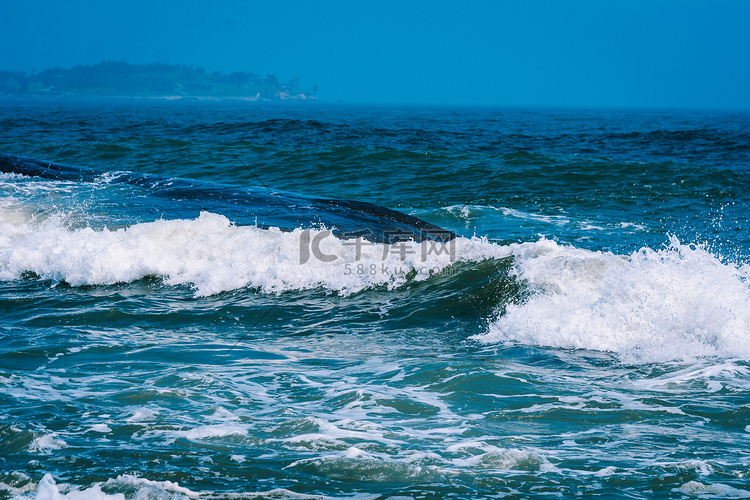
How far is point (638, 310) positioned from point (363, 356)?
335cm

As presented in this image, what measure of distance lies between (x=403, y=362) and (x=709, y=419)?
2961mm

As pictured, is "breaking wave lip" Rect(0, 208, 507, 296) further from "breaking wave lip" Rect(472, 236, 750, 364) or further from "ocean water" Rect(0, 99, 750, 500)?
"breaking wave lip" Rect(472, 236, 750, 364)

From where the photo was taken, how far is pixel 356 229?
12.5 meters

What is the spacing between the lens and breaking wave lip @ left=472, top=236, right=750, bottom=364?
281 inches

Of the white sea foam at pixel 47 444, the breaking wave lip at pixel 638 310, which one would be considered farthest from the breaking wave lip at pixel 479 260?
the white sea foam at pixel 47 444

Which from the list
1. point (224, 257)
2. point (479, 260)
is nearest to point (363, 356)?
point (479, 260)

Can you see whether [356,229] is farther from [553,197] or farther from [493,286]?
[553,197]

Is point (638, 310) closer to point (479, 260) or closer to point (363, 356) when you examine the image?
point (479, 260)

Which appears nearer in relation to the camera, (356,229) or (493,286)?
(493,286)

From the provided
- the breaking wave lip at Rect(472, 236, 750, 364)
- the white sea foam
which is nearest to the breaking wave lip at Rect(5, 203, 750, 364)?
the breaking wave lip at Rect(472, 236, 750, 364)

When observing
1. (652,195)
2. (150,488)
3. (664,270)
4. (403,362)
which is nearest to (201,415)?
(150,488)

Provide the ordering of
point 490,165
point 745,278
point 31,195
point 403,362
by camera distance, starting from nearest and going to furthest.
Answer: point 403,362 → point 745,278 → point 31,195 → point 490,165

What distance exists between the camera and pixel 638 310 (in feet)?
25.4

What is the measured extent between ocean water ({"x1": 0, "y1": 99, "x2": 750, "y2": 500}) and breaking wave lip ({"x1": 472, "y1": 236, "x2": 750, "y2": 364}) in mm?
30
